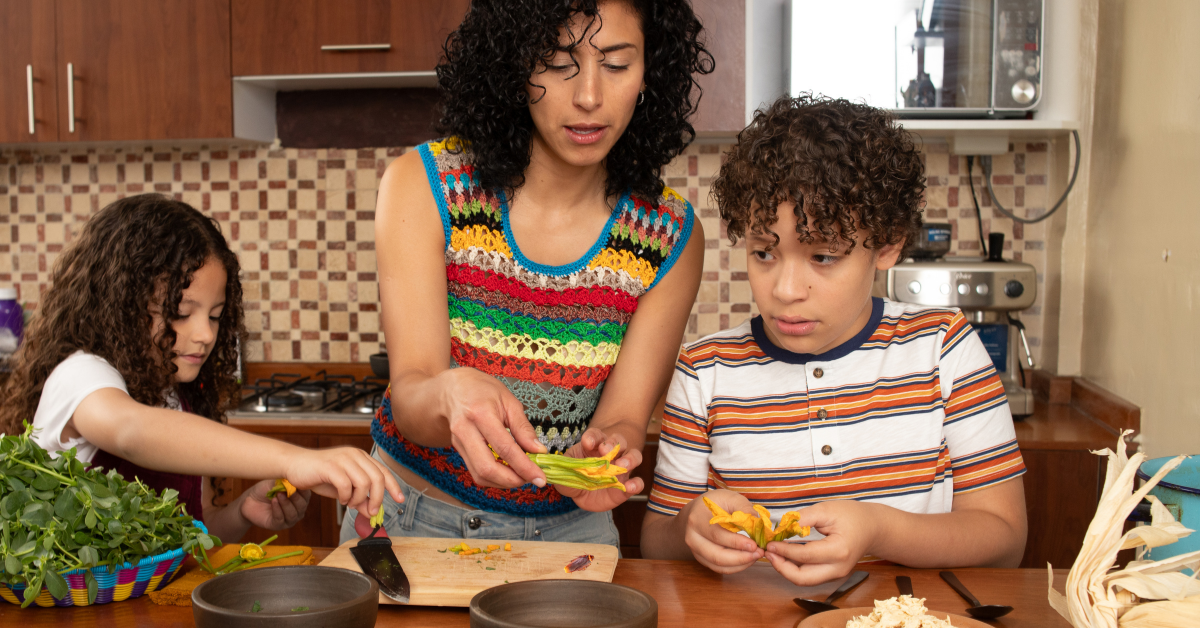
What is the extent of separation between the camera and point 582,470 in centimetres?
104

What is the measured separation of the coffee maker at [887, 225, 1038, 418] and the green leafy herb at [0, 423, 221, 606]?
175 cm

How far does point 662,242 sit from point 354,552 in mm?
662

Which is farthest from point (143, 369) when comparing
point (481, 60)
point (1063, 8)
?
point (1063, 8)

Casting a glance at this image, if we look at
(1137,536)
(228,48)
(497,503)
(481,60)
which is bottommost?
(497,503)

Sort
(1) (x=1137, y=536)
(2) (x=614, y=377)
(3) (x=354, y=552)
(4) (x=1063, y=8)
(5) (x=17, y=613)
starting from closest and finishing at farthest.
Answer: (1) (x=1137, y=536), (5) (x=17, y=613), (3) (x=354, y=552), (2) (x=614, y=377), (4) (x=1063, y=8)

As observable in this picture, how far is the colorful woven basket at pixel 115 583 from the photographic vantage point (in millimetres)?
894

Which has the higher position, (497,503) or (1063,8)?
(1063,8)

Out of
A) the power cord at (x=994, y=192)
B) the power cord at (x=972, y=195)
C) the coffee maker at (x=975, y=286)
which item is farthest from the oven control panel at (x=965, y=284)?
the power cord at (x=972, y=195)

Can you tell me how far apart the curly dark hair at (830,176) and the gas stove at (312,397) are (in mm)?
1314

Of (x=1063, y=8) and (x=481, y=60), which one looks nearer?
(x=481, y=60)

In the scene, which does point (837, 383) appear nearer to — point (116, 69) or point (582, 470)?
point (582, 470)

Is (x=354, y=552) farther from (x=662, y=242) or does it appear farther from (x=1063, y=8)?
(x=1063, y=8)

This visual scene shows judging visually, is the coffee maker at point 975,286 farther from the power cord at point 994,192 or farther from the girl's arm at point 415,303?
the girl's arm at point 415,303

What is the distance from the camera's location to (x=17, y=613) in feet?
2.94
